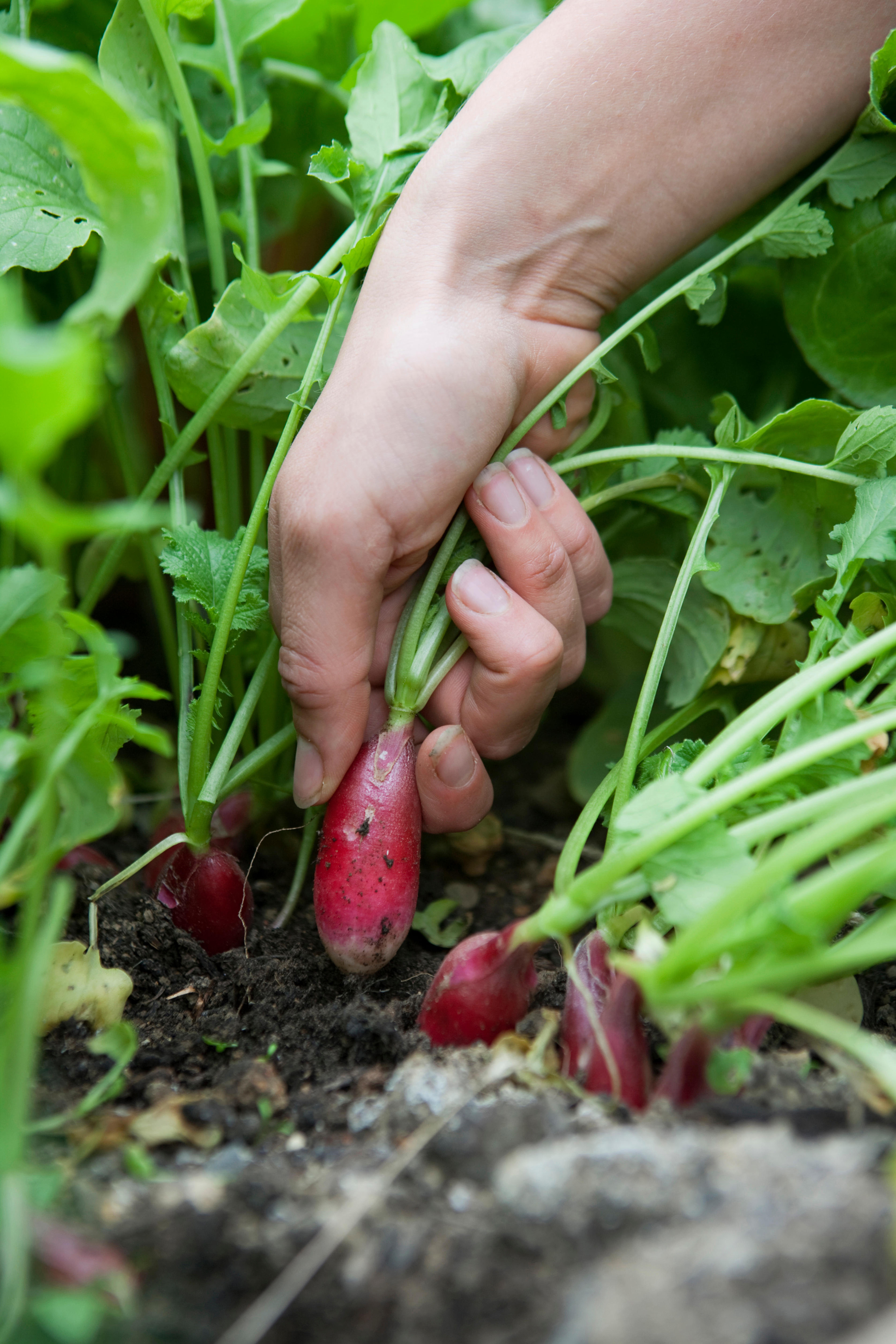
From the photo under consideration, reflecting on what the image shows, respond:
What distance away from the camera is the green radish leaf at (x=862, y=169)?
1177 mm

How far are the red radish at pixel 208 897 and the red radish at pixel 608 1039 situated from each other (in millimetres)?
431

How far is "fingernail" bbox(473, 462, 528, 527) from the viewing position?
108cm

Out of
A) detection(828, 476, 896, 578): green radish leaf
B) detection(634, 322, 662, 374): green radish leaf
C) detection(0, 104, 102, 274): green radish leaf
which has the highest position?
detection(0, 104, 102, 274): green radish leaf

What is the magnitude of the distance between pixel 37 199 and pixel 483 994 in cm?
100

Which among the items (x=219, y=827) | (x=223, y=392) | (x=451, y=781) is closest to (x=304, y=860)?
(x=219, y=827)

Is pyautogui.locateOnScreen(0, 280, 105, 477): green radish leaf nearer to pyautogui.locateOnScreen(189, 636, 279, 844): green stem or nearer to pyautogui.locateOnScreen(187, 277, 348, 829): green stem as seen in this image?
pyautogui.locateOnScreen(187, 277, 348, 829): green stem

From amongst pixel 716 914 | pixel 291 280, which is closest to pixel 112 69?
pixel 291 280

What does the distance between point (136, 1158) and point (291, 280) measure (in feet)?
2.86

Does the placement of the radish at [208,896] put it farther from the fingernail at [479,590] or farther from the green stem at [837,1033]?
the green stem at [837,1033]

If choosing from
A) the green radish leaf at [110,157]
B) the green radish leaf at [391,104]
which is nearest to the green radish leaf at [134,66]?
the green radish leaf at [391,104]

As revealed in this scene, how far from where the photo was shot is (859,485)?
1.01 meters

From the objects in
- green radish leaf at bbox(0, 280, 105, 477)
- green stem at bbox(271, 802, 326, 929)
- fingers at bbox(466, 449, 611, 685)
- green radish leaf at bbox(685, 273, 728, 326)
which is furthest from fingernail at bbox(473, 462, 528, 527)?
green radish leaf at bbox(0, 280, 105, 477)

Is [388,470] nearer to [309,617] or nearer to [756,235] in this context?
[309,617]

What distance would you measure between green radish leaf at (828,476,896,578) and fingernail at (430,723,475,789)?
1.47 feet
